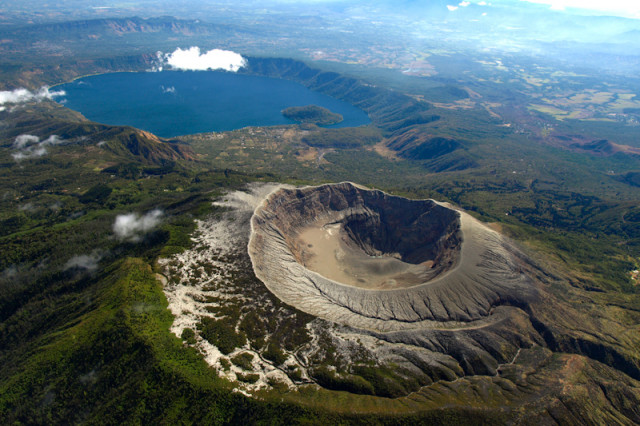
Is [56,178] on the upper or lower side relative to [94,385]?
lower

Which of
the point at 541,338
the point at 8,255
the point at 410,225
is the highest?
the point at 541,338

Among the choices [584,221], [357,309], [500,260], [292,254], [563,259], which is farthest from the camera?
[584,221]

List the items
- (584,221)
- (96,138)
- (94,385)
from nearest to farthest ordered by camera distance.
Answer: (94,385), (584,221), (96,138)

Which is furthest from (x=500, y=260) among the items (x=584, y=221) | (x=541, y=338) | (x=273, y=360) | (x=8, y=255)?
(x=8, y=255)

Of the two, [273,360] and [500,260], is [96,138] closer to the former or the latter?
[273,360]

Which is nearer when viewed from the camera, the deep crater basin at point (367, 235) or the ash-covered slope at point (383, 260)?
the ash-covered slope at point (383, 260)
